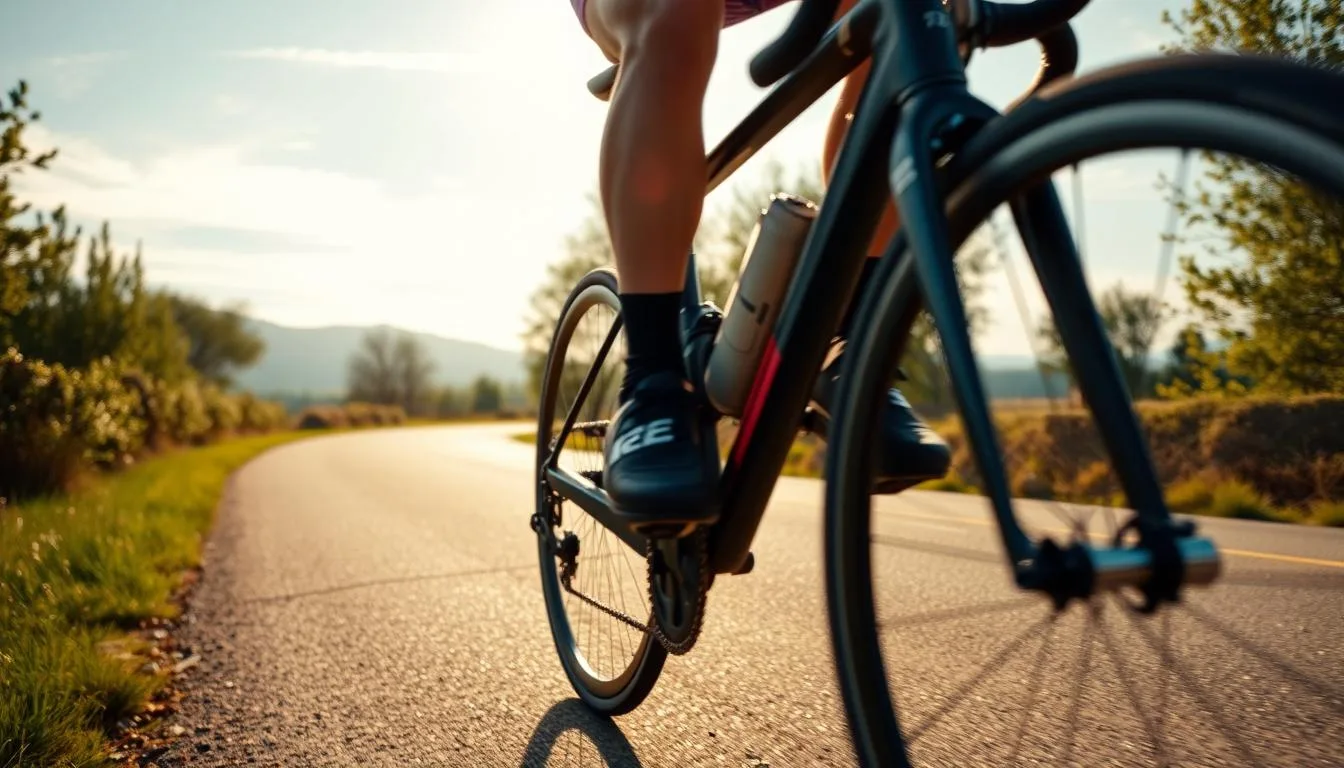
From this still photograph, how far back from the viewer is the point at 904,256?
3.96 ft

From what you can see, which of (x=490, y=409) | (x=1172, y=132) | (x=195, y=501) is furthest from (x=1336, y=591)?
(x=490, y=409)

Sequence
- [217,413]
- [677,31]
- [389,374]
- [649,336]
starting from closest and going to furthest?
[677,31], [649,336], [217,413], [389,374]

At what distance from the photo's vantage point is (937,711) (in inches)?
68.3

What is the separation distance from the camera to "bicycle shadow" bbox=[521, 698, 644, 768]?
2086mm

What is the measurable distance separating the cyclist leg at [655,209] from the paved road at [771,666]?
0.51 m

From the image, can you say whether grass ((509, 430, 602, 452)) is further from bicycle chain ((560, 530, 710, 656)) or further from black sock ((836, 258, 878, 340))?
black sock ((836, 258, 878, 340))

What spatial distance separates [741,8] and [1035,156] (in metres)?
1.31

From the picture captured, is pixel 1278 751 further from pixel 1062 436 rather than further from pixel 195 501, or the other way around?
pixel 195 501

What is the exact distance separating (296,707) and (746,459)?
156 cm

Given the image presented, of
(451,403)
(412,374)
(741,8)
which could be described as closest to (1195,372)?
(741,8)

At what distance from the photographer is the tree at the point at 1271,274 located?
0.80 m

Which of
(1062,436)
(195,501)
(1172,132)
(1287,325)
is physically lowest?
(195,501)

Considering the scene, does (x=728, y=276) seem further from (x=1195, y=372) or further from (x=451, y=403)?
(x=451, y=403)

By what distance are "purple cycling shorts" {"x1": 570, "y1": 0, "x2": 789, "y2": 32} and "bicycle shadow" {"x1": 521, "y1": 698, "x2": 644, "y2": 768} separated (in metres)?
1.58
